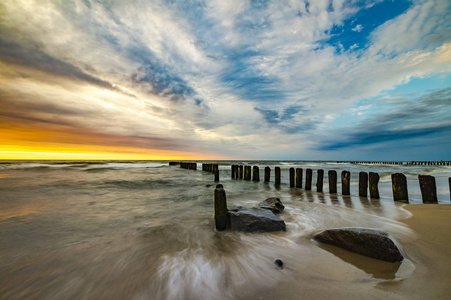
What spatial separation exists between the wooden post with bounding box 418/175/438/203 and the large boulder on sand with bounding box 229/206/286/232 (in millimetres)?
6504

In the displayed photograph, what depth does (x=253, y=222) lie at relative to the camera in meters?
4.08

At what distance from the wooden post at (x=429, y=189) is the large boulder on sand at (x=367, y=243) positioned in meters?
6.15

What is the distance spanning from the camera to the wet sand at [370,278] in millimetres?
1985

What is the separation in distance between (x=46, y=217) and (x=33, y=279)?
12.1ft

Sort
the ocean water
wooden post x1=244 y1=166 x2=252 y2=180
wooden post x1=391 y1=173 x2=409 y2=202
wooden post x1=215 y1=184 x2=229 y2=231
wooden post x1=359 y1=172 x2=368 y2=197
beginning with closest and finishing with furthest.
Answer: the ocean water, wooden post x1=215 y1=184 x2=229 y2=231, wooden post x1=391 y1=173 x2=409 y2=202, wooden post x1=359 y1=172 x2=368 y2=197, wooden post x1=244 y1=166 x2=252 y2=180

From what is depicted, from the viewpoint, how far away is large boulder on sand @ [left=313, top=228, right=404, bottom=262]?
2.62 metres

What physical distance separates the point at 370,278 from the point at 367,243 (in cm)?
65

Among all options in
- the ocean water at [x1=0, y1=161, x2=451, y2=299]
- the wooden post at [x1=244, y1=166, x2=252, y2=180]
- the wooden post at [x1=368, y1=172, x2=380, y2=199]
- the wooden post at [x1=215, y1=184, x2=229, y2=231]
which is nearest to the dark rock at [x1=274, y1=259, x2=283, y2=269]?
the ocean water at [x1=0, y1=161, x2=451, y2=299]

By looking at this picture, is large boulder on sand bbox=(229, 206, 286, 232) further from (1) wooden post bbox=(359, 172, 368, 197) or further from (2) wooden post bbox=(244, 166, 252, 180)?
(2) wooden post bbox=(244, 166, 252, 180)

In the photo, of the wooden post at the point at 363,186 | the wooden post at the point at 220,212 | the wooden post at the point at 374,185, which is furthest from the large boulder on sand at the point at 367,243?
the wooden post at the point at 363,186

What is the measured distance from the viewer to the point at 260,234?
3.89 m

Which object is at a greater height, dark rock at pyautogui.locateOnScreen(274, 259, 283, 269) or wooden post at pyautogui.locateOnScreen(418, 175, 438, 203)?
wooden post at pyautogui.locateOnScreen(418, 175, 438, 203)

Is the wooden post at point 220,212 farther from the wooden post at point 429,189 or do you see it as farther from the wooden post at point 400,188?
the wooden post at point 429,189

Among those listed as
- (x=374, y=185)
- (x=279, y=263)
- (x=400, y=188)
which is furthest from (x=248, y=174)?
(x=279, y=263)
